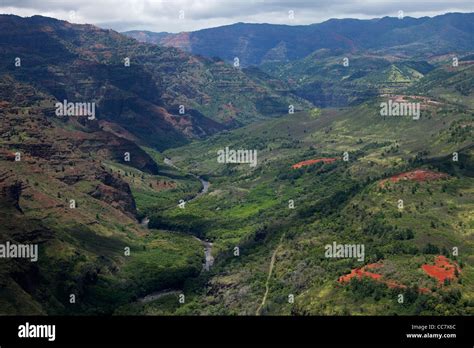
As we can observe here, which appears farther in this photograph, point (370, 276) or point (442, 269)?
point (370, 276)

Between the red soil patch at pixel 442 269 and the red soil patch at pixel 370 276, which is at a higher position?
the red soil patch at pixel 442 269

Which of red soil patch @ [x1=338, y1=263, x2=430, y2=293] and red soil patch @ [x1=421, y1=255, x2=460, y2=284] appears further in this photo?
red soil patch @ [x1=421, y1=255, x2=460, y2=284]

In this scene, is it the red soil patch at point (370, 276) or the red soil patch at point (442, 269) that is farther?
the red soil patch at point (442, 269)

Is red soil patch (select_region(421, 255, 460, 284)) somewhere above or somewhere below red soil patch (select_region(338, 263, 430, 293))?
above
